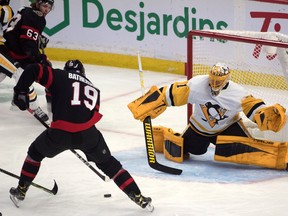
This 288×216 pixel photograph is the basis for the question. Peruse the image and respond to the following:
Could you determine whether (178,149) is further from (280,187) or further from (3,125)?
(3,125)

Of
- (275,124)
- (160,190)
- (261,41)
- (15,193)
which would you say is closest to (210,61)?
(261,41)

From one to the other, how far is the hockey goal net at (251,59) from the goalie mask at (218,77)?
46 cm

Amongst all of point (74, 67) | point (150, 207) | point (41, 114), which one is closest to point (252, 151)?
point (150, 207)

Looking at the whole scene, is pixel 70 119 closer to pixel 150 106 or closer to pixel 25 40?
pixel 150 106

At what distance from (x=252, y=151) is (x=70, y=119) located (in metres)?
1.38

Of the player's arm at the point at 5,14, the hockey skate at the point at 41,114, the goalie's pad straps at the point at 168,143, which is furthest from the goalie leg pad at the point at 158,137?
the player's arm at the point at 5,14

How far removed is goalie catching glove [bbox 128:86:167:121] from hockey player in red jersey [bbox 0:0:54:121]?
43.7 inches

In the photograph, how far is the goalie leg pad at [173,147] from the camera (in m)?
5.61

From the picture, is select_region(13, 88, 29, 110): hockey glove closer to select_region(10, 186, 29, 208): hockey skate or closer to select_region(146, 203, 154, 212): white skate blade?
select_region(10, 186, 29, 208): hockey skate

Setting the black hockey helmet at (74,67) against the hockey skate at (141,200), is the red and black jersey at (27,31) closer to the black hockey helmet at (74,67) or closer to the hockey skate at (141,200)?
the black hockey helmet at (74,67)

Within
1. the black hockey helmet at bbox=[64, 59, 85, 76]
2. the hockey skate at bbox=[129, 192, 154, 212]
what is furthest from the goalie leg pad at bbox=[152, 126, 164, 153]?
the black hockey helmet at bbox=[64, 59, 85, 76]

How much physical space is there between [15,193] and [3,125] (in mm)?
1867

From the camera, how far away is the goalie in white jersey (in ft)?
17.6

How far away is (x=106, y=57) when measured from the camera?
336 inches
